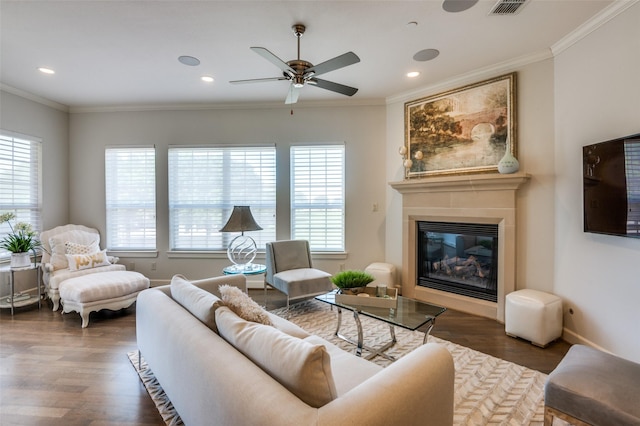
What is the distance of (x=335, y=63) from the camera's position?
2.16m

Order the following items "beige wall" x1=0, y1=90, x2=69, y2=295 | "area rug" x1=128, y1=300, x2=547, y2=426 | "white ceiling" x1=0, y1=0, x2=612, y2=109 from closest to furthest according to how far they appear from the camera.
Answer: "area rug" x1=128, y1=300, x2=547, y2=426
"white ceiling" x1=0, y1=0, x2=612, y2=109
"beige wall" x1=0, y1=90, x2=69, y2=295

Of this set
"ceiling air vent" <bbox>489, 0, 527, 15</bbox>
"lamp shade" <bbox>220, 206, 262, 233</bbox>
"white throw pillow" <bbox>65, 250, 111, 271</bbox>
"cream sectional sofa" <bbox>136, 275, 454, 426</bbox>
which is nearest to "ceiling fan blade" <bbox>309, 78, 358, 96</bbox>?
"ceiling air vent" <bbox>489, 0, 527, 15</bbox>

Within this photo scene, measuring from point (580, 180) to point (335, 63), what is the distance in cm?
254

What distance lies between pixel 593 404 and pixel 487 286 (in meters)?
2.21

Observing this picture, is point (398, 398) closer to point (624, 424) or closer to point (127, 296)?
point (624, 424)

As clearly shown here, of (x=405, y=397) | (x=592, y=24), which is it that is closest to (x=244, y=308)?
(x=405, y=397)

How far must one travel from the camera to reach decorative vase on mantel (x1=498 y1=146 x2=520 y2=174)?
121 inches

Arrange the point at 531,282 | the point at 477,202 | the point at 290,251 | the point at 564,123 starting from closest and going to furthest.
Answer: the point at 564,123 → the point at 531,282 → the point at 477,202 → the point at 290,251

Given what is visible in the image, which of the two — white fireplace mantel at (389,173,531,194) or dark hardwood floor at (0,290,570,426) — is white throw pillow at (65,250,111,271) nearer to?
dark hardwood floor at (0,290,570,426)

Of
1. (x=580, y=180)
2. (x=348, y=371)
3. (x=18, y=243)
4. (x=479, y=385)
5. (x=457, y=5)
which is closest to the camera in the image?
(x=348, y=371)

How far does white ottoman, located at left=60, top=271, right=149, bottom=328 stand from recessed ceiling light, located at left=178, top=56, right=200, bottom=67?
266 centimetres

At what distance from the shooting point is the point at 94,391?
2043 mm

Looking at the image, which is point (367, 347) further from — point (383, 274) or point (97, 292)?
point (97, 292)

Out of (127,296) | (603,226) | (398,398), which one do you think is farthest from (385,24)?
(127,296)
